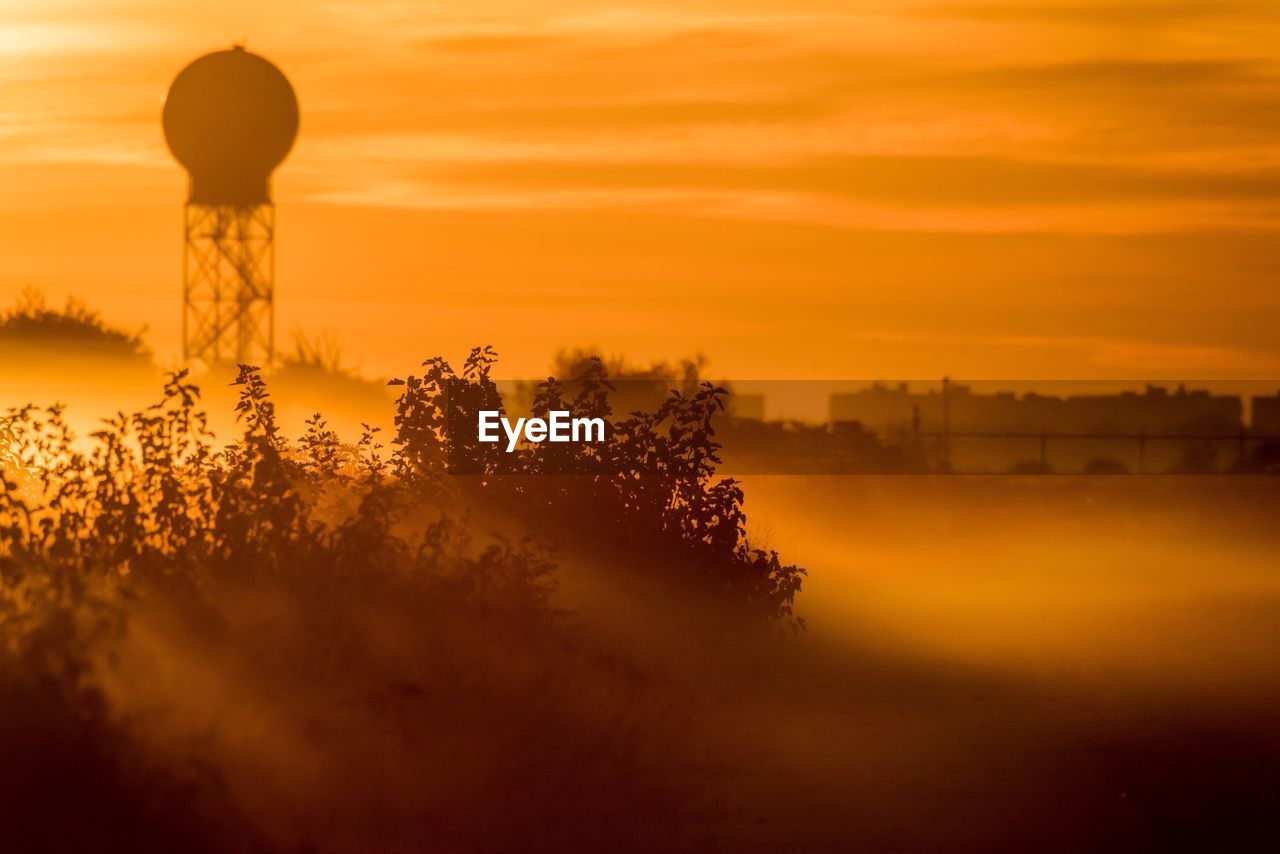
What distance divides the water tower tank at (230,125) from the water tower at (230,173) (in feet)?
0.09

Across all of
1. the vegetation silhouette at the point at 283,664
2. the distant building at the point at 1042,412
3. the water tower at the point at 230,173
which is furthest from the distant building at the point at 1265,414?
the vegetation silhouette at the point at 283,664

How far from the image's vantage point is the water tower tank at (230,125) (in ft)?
189

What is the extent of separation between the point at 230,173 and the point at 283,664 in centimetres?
4800

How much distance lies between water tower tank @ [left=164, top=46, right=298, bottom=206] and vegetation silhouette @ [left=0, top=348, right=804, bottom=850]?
43.2 metres

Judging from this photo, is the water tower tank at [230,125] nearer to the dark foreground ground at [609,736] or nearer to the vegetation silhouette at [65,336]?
the vegetation silhouette at [65,336]

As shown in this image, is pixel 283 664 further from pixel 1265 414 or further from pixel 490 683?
pixel 1265 414

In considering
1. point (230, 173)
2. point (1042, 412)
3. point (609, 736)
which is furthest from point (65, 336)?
point (609, 736)

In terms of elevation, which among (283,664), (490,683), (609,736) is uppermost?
(283,664)

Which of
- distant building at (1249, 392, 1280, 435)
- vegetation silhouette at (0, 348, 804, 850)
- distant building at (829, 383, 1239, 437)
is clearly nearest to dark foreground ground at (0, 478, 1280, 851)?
vegetation silhouette at (0, 348, 804, 850)

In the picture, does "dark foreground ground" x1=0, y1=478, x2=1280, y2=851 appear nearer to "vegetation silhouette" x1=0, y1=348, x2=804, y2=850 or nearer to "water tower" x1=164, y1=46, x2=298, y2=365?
"vegetation silhouette" x1=0, y1=348, x2=804, y2=850

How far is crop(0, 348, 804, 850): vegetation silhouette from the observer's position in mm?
10195

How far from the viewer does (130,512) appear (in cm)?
1205

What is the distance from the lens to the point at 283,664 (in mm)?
11227

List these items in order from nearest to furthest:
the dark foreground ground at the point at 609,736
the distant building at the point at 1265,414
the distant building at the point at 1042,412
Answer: the dark foreground ground at the point at 609,736 → the distant building at the point at 1042,412 → the distant building at the point at 1265,414
